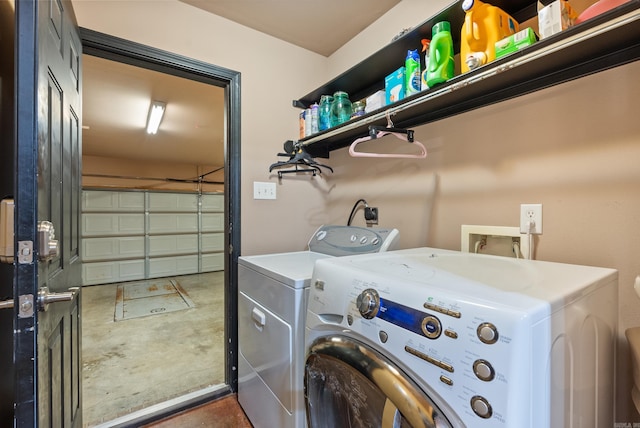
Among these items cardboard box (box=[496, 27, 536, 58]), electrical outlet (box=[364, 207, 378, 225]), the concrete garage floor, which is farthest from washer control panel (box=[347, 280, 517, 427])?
the concrete garage floor

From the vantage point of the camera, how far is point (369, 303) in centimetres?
69

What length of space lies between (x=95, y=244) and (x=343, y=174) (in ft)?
15.8

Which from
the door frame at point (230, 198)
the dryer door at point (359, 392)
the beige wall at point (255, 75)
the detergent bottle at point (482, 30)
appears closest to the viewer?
the dryer door at point (359, 392)

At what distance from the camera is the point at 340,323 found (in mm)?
780

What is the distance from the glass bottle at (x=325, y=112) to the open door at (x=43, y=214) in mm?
1196

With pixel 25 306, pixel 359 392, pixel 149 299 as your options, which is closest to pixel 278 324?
pixel 359 392

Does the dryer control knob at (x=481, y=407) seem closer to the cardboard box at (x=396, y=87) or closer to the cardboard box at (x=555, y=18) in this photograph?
the cardboard box at (x=555, y=18)

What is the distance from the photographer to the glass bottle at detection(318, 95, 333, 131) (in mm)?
1731

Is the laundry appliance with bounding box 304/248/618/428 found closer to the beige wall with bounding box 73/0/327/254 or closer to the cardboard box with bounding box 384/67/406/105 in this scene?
the cardboard box with bounding box 384/67/406/105

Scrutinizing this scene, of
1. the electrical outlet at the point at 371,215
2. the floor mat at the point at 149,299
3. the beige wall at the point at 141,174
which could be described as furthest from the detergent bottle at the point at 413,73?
the beige wall at the point at 141,174

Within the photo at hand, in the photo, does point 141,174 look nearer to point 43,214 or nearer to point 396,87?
point 43,214

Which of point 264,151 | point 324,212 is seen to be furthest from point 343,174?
point 264,151

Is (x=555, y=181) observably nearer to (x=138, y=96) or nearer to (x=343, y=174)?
(x=343, y=174)

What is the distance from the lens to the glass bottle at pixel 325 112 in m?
1.73
